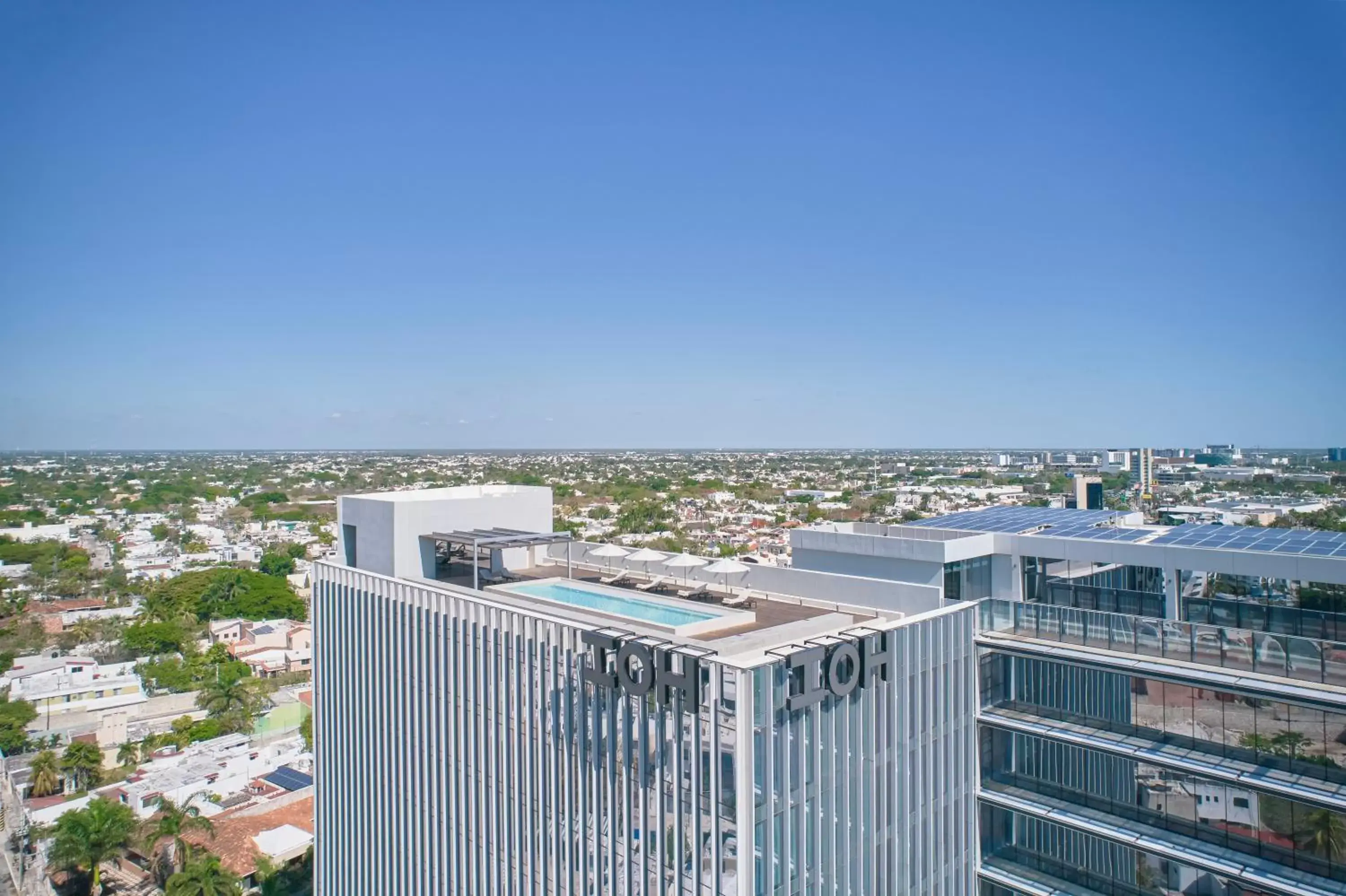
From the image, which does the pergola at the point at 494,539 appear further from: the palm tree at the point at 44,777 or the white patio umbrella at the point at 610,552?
the palm tree at the point at 44,777

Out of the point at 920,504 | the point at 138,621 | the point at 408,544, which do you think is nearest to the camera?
the point at 408,544

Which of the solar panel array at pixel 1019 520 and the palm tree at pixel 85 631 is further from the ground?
the solar panel array at pixel 1019 520

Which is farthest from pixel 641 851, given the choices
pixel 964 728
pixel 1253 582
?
pixel 1253 582

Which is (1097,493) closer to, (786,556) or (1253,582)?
(1253,582)

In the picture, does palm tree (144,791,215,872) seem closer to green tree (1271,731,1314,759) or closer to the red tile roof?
the red tile roof

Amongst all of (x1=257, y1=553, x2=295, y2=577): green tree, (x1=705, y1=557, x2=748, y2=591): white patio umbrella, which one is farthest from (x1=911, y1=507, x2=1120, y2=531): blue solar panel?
(x1=257, y1=553, x2=295, y2=577): green tree

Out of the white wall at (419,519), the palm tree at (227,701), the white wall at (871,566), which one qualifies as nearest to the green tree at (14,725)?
the palm tree at (227,701)
